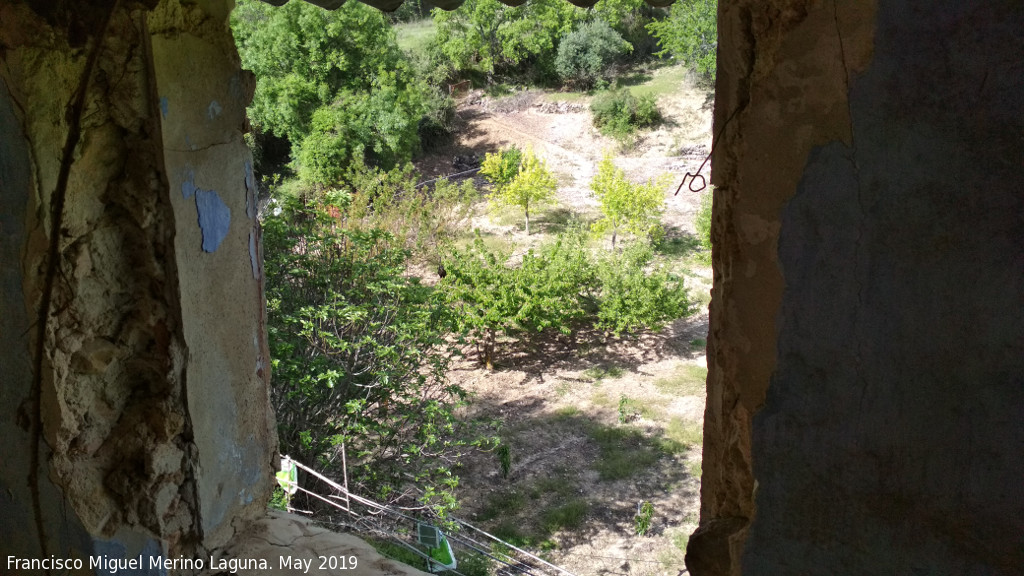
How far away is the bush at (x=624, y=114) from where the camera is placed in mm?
17281

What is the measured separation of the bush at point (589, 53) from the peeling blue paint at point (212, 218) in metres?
17.6

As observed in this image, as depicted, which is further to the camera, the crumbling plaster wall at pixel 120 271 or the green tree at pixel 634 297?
the green tree at pixel 634 297

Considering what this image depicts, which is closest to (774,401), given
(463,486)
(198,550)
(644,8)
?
(198,550)

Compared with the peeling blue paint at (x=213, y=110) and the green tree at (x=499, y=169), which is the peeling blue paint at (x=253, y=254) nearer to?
the peeling blue paint at (x=213, y=110)

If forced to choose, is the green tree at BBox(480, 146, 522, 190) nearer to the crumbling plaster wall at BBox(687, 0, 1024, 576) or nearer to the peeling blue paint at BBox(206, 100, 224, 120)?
the peeling blue paint at BBox(206, 100, 224, 120)

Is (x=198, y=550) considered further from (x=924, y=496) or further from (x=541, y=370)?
(x=541, y=370)

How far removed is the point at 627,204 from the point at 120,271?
10.4 meters

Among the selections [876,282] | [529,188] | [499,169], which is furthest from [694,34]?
[876,282]

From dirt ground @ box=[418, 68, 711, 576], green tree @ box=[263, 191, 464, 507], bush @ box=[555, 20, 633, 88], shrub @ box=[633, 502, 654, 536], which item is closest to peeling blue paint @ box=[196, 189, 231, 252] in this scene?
green tree @ box=[263, 191, 464, 507]

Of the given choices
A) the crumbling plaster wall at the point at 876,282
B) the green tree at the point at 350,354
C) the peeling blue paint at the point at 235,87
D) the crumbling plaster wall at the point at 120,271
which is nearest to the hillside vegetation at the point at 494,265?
the green tree at the point at 350,354

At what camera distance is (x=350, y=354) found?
6180 millimetres

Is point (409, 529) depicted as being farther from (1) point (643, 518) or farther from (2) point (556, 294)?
(2) point (556, 294)

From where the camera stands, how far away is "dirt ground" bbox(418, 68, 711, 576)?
670 cm

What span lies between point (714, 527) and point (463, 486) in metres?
6.28
